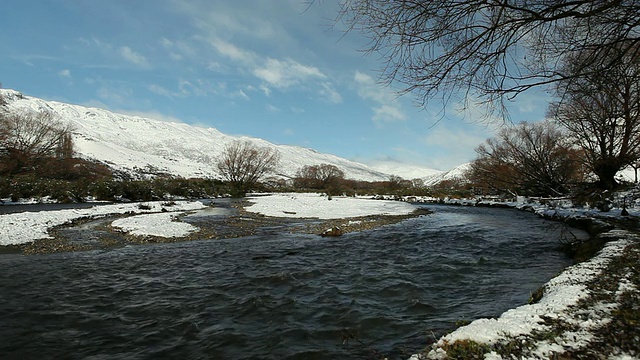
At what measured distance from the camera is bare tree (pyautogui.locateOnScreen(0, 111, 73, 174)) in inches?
1095

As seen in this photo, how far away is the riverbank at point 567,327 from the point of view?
275cm

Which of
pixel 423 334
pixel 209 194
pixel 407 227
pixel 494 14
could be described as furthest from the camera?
pixel 209 194

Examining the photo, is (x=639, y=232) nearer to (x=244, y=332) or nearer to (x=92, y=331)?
(x=244, y=332)

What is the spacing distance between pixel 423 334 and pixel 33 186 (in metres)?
32.1

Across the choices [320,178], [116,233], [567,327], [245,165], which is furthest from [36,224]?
[320,178]

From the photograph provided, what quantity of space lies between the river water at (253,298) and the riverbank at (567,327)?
541 mm

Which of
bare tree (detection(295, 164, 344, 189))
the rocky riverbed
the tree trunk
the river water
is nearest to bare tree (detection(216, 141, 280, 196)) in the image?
bare tree (detection(295, 164, 344, 189))

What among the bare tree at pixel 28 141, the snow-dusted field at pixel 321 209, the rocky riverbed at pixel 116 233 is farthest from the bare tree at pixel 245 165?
the rocky riverbed at pixel 116 233

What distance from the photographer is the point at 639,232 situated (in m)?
8.98

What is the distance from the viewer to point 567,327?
3.17 m

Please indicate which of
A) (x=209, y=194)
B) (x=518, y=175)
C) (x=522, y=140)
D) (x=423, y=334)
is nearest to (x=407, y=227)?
(x=423, y=334)

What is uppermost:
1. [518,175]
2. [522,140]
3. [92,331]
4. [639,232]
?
[522,140]

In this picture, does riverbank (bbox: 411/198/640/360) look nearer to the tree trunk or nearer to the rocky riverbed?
the rocky riverbed

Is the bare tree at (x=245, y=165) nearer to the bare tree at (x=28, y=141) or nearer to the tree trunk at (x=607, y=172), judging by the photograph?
the bare tree at (x=28, y=141)
